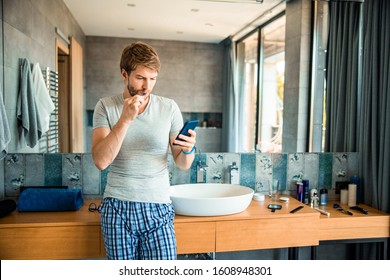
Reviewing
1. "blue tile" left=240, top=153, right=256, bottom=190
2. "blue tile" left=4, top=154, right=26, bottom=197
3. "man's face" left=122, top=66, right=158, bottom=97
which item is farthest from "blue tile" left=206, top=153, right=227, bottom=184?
"blue tile" left=4, top=154, right=26, bottom=197

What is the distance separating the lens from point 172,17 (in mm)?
2422

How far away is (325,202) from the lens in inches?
99.7

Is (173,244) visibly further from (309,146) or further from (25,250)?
(309,146)

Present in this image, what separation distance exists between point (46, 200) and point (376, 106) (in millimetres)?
2068

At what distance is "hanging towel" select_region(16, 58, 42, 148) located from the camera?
2.21m

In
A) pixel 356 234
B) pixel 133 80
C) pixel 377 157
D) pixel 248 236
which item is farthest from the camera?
pixel 377 157

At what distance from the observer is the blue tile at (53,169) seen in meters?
2.32

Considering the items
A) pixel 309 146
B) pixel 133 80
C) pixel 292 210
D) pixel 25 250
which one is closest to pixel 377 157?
pixel 309 146

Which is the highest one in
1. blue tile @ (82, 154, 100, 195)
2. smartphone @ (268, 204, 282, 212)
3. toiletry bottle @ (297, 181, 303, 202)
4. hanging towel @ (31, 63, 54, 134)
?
hanging towel @ (31, 63, 54, 134)

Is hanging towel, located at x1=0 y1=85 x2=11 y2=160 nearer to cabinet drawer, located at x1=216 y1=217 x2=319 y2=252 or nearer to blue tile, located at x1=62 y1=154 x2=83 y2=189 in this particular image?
blue tile, located at x1=62 y1=154 x2=83 y2=189

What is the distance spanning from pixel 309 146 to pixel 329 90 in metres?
0.42

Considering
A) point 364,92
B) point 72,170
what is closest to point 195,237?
point 72,170

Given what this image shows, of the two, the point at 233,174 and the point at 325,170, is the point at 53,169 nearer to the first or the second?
the point at 233,174

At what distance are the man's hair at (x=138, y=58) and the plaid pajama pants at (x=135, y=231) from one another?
1.86 feet
